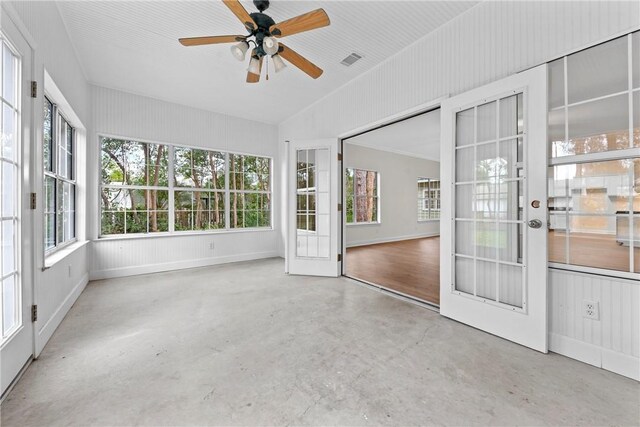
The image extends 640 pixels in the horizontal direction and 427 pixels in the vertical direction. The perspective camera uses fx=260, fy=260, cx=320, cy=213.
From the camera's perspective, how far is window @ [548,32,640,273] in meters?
1.79

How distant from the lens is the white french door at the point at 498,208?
208cm

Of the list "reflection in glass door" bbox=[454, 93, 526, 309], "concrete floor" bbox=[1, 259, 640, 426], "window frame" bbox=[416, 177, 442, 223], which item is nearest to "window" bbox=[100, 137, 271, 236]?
"concrete floor" bbox=[1, 259, 640, 426]

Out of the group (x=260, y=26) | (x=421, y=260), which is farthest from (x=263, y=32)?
(x=421, y=260)

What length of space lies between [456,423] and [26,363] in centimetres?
287

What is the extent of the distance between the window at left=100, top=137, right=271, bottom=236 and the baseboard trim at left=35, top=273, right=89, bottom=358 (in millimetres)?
1302

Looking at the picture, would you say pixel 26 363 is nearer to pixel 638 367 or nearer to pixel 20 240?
pixel 20 240

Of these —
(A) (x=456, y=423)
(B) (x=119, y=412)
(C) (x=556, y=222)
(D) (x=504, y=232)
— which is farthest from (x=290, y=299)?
(C) (x=556, y=222)

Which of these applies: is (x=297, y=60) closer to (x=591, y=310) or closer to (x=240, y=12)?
(x=240, y=12)

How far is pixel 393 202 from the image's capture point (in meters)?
8.28

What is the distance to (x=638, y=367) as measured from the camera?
5.65 ft

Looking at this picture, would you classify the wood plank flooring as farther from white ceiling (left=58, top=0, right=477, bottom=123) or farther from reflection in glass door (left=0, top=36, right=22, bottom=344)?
reflection in glass door (left=0, top=36, right=22, bottom=344)

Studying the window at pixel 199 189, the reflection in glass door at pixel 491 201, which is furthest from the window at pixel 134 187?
the reflection in glass door at pixel 491 201

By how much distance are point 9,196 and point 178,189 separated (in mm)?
3160

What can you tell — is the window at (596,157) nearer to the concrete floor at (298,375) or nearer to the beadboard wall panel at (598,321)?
the beadboard wall panel at (598,321)
